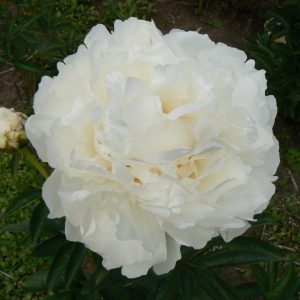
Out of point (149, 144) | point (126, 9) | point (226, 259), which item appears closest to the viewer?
point (149, 144)

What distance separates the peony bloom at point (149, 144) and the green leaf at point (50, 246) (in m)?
0.38

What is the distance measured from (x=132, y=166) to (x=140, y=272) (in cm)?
18

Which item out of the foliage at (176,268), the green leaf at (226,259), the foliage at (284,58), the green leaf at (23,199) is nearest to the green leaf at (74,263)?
the foliage at (176,268)

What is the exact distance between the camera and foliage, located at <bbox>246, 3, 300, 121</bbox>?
218 cm

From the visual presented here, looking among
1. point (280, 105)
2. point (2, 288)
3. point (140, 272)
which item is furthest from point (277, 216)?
point (140, 272)

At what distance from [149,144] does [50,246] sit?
56 centimetres

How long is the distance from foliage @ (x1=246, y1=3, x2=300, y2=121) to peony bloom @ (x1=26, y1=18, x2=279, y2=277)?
1405 millimetres

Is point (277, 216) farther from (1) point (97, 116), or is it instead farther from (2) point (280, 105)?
(1) point (97, 116)

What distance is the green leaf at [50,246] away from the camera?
119 centimetres

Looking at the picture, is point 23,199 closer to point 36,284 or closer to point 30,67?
point 36,284

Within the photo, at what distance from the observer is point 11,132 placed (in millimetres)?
947

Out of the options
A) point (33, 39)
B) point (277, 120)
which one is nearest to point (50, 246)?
point (33, 39)

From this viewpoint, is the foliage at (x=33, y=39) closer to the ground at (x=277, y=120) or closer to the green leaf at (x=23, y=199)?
the ground at (x=277, y=120)

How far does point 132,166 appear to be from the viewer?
0.76m
